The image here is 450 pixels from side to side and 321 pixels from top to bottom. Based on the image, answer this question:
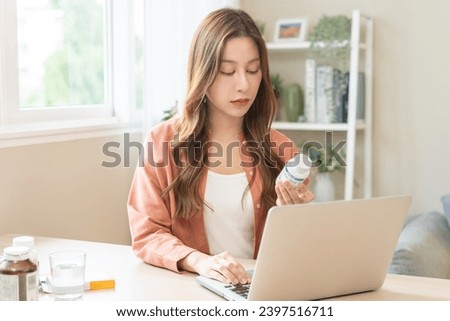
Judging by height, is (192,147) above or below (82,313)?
above

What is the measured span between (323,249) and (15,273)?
1.86 feet

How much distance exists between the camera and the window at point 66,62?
2.30 m

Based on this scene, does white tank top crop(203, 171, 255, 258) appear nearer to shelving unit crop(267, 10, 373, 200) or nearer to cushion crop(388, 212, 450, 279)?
cushion crop(388, 212, 450, 279)

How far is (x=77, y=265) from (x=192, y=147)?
2.01 ft

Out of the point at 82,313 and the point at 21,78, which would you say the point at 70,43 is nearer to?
the point at 21,78

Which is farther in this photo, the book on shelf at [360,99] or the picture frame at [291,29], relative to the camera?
the picture frame at [291,29]

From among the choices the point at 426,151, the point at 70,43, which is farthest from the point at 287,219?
the point at 426,151

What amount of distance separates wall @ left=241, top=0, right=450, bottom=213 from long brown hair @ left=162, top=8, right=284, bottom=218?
1348mm

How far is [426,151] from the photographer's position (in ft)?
10.5

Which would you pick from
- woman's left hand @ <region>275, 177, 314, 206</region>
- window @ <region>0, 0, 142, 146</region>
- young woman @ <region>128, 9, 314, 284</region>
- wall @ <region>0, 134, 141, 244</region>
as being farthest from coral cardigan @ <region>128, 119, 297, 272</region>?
window @ <region>0, 0, 142, 146</region>

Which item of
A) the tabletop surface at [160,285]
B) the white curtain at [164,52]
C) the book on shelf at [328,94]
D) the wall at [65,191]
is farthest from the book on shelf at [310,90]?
the tabletop surface at [160,285]

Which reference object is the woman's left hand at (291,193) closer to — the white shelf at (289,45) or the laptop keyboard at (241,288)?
the laptop keyboard at (241,288)

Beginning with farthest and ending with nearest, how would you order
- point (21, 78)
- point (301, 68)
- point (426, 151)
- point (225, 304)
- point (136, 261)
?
1. point (301, 68)
2. point (426, 151)
3. point (21, 78)
4. point (136, 261)
5. point (225, 304)

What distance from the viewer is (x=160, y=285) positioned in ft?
5.17
